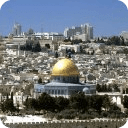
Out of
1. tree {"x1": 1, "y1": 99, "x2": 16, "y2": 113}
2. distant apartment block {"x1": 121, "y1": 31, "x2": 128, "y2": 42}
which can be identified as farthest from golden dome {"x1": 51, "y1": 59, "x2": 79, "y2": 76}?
distant apartment block {"x1": 121, "y1": 31, "x2": 128, "y2": 42}

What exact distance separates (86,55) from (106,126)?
56.2 m

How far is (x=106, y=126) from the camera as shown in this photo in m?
30.6

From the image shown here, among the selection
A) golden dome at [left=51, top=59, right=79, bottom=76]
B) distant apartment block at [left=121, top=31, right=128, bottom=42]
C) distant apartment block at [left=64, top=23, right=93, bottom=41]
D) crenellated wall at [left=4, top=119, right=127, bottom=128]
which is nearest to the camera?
crenellated wall at [left=4, top=119, right=127, bottom=128]

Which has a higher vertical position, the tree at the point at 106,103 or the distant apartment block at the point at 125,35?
the distant apartment block at the point at 125,35

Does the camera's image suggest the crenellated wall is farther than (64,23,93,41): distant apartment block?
No

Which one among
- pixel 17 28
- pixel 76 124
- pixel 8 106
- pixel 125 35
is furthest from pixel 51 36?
pixel 76 124

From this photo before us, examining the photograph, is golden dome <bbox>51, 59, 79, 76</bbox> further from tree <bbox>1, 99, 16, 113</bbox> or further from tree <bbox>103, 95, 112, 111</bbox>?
tree <bbox>1, 99, 16, 113</bbox>

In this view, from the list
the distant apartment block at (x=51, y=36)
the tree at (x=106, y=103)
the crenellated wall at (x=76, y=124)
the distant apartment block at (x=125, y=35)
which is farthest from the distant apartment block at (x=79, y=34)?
the crenellated wall at (x=76, y=124)

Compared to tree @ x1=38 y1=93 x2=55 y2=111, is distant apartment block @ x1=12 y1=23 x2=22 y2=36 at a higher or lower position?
higher

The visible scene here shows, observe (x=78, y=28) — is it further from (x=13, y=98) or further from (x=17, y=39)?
(x=13, y=98)

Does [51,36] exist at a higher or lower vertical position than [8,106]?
higher

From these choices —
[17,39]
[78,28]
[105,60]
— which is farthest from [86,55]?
[78,28]

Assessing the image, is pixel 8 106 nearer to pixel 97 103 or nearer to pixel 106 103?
pixel 97 103

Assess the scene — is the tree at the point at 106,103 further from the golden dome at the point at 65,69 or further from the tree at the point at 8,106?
the tree at the point at 8,106
